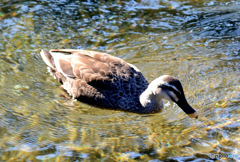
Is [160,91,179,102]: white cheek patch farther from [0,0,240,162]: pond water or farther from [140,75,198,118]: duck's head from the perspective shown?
[0,0,240,162]: pond water

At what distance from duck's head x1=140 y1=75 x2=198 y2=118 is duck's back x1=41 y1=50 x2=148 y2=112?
1.34ft

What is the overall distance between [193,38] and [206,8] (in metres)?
1.86

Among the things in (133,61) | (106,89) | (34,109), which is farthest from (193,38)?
(34,109)

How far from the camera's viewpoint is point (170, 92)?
6180 millimetres

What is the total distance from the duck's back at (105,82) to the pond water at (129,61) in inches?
8.4

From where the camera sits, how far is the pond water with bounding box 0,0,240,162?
536cm

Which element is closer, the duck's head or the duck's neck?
the duck's head

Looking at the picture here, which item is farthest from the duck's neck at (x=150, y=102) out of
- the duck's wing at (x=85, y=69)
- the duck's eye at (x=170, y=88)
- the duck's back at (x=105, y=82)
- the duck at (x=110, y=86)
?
the duck's wing at (x=85, y=69)

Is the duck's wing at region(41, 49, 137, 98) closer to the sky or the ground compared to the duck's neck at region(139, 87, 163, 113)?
closer to the sky

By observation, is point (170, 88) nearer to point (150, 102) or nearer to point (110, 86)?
point (150, 102)

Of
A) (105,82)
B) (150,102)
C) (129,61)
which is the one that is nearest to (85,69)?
(105,82)

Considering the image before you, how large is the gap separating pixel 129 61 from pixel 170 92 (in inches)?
80.9

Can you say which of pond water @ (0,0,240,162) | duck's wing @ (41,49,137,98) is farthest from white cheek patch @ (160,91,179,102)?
duck's wing @ (41,49,137,98)

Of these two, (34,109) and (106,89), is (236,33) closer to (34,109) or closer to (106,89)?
(106,89)
